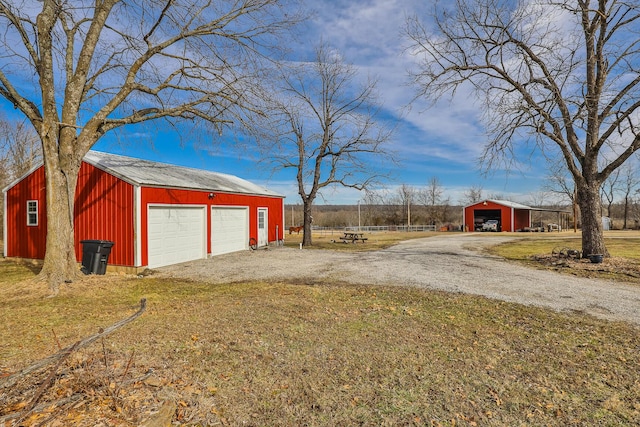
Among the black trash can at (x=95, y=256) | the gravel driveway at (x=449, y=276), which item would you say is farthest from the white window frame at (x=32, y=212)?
the gravel driveway at (x=449, y=276)

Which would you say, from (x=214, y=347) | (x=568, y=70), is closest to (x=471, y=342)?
(x=214, y=347)

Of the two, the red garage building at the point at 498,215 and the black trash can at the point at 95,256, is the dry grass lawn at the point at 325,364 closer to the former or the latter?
the black trash can at the point at 95,256

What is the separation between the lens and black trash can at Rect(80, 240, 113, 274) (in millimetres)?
9352

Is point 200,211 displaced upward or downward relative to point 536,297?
upward

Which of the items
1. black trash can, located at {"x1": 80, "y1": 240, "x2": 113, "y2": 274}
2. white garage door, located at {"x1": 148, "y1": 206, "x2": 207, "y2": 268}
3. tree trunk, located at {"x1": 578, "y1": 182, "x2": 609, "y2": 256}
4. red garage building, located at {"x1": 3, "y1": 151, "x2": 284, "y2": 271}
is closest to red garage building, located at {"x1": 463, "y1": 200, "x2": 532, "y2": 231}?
tree trunk, located at {"x1": 578, "y1": 182, "x2": 609, "y2": 256}

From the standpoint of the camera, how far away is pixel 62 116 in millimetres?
7961

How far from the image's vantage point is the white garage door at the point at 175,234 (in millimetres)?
10602

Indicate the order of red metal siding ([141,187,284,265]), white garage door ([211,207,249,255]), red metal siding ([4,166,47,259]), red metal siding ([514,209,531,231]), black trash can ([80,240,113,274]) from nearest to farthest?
1. black trash can ([80,240,113,274])
2. red metal siding ([141,187,284,265])
3. red metal siding ([4,166,47,259])
4. white garage door ([211,207,249,255])
5. red metal siding ([514,209,531,231])

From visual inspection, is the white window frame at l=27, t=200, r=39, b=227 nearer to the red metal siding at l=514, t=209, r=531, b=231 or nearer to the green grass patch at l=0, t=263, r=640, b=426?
the green grass patch at l=0, t=263, r=640, b=426

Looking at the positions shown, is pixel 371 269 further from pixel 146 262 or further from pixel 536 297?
pixel 146 262

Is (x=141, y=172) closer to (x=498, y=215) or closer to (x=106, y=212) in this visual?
(x=106, y=212)

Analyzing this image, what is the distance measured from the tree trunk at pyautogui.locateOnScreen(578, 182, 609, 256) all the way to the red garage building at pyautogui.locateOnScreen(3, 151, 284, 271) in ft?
42.8

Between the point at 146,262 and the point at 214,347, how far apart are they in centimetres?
729

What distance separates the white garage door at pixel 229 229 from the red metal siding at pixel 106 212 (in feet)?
11.8
